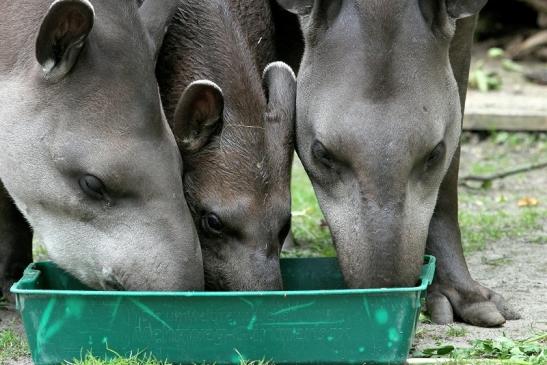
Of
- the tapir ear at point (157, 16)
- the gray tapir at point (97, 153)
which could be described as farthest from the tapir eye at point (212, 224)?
the tapir ear at point (157, 16)

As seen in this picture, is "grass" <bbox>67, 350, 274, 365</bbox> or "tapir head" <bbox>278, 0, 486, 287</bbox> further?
"tapir head" <bbox>278, 0, 486, 287</bbox>

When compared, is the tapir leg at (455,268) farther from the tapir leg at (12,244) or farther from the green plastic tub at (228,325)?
the tapir leg at (12,244)

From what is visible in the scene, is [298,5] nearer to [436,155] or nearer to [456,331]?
[436,155]

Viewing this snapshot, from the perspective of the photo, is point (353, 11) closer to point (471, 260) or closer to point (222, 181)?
point (222, 181)

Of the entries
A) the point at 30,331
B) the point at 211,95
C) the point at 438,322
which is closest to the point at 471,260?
the point at 438,322

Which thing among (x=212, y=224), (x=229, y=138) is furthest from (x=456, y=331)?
(x=229, y=138)

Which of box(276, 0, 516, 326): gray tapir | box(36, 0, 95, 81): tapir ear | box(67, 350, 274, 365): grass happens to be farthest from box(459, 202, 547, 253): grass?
box(36, 0, 95, 81): tapir ear

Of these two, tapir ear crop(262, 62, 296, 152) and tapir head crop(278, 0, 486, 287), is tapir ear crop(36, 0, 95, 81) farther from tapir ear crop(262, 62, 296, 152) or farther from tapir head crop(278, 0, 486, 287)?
tapir head crop(278, 0, 486, 287)

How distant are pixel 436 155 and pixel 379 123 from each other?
1.45 feet

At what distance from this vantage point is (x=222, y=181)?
602cm

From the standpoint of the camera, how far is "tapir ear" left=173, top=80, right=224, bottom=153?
5.86 metres

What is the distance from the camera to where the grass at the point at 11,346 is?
5.94 metres

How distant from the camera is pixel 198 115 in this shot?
238 inches

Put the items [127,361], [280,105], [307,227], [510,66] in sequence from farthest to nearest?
[510,66], [307,227], [280,105], [127,361]
